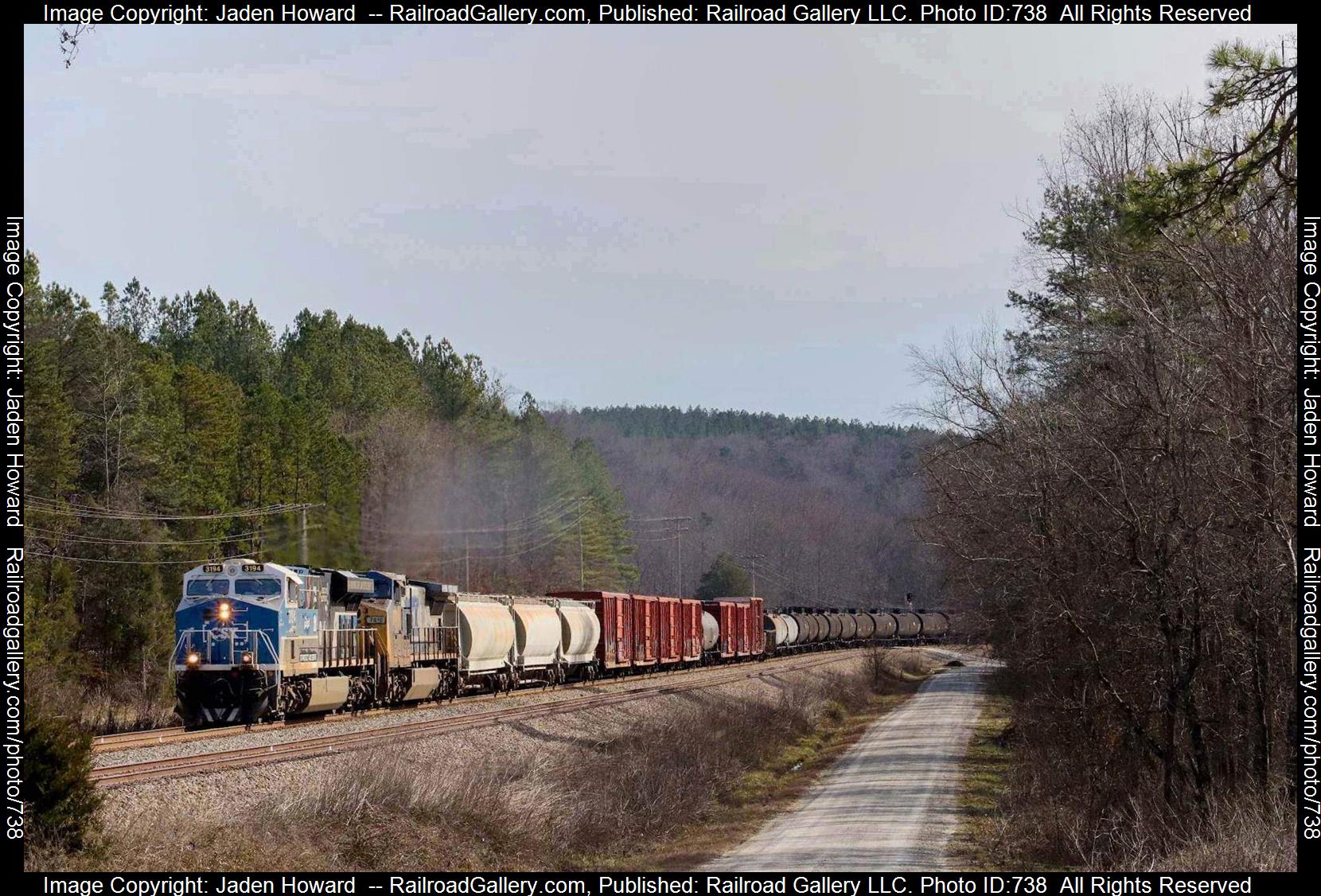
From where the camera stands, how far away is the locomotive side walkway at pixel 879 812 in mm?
17078

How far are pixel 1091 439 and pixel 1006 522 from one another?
654 cm

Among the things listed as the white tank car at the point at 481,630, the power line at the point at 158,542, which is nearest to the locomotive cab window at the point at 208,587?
the white tank car at the point at 481,630

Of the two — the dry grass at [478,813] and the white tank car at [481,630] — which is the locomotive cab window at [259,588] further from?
the white tank car at [481,630]

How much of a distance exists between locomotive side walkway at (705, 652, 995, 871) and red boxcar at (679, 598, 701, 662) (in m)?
14.0

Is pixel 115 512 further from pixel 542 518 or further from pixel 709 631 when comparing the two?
pixel 542 518

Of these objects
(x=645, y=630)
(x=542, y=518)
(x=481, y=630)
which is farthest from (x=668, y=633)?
(x=542, y=518)

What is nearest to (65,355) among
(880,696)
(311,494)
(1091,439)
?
(311,494)

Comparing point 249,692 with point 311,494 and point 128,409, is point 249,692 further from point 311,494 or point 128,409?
point 128,409

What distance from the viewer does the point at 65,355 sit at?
4475 cm

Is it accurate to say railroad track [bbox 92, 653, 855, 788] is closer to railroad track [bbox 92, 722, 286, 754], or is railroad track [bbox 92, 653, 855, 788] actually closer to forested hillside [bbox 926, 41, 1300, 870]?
railroad track [bbox 92, 722, 286, 754]

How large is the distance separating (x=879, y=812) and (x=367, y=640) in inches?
484

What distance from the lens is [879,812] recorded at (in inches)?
877

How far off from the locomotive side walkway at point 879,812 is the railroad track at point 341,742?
262 inches

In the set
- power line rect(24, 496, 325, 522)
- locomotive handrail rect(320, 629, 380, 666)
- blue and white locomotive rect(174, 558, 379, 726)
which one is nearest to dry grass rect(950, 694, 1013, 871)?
blue and white locomotive rect(174, 558, 379, 726)
